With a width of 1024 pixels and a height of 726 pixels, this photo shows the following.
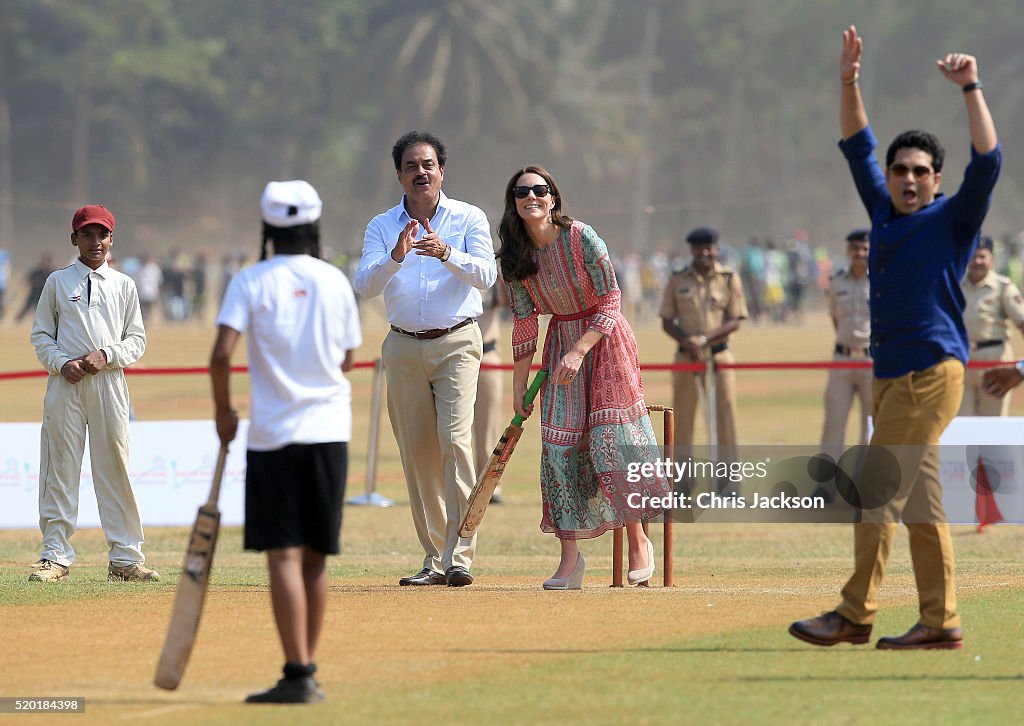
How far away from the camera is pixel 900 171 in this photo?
6641 mm

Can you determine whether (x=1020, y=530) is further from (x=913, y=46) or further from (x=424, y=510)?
(x=913, y=46)

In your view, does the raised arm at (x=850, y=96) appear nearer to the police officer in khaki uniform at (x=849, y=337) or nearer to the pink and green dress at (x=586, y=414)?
the pink and green dress at (x=586, y=414)

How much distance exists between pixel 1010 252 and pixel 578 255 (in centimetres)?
3836

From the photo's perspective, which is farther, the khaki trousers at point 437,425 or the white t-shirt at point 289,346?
the khaki trousers at point 437,425

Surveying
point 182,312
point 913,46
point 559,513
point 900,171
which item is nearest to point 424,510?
point 559,513

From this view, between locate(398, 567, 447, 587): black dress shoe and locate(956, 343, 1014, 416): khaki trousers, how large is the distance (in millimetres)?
6281

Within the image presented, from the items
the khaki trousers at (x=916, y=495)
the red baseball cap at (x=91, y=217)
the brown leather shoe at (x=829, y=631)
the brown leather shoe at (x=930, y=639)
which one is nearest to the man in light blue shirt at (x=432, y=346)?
the red baseball cap at (x=91, y=217)

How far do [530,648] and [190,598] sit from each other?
1631mm

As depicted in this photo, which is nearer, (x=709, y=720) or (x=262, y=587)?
(x=709, y=720)

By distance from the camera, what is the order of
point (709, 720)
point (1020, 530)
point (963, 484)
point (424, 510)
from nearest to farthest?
point (709, 720)
point (424, 510)
point (963, 484)
point (1020, 530)

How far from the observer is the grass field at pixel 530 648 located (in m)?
5.72

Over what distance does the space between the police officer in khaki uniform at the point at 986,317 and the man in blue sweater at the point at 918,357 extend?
7505 mm

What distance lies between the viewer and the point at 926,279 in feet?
21.5

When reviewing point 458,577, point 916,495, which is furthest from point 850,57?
point 458,577
